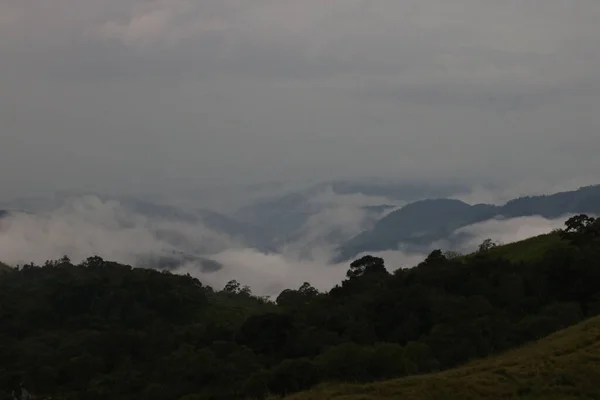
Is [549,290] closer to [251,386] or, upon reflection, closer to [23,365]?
[251,386]

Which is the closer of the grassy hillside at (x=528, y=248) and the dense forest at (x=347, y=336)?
the dense forest at (x=347, y=336)

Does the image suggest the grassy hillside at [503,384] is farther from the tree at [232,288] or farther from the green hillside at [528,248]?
the tree at [232,288]

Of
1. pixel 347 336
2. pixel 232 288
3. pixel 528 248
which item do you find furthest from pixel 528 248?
pixel 232 288

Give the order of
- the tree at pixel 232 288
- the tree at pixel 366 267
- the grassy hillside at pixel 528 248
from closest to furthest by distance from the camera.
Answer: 1. the grassy hillside at pixel 528 248
2. the tree at pixel 366 267
3. the tree at pixel 232 288

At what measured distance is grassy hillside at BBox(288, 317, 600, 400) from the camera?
24422 mm

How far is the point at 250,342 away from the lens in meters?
88.8

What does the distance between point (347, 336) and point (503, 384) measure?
54201mm

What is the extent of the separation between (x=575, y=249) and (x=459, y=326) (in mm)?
24429

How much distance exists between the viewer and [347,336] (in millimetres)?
78812

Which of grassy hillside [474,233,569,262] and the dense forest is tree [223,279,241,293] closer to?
the dense forest

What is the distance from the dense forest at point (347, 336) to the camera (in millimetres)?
58353

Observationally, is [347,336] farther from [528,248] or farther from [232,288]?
[232,288]

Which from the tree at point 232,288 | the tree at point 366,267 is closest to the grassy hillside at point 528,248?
the tree at point 366,267

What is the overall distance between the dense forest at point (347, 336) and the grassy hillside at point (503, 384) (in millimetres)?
22299
